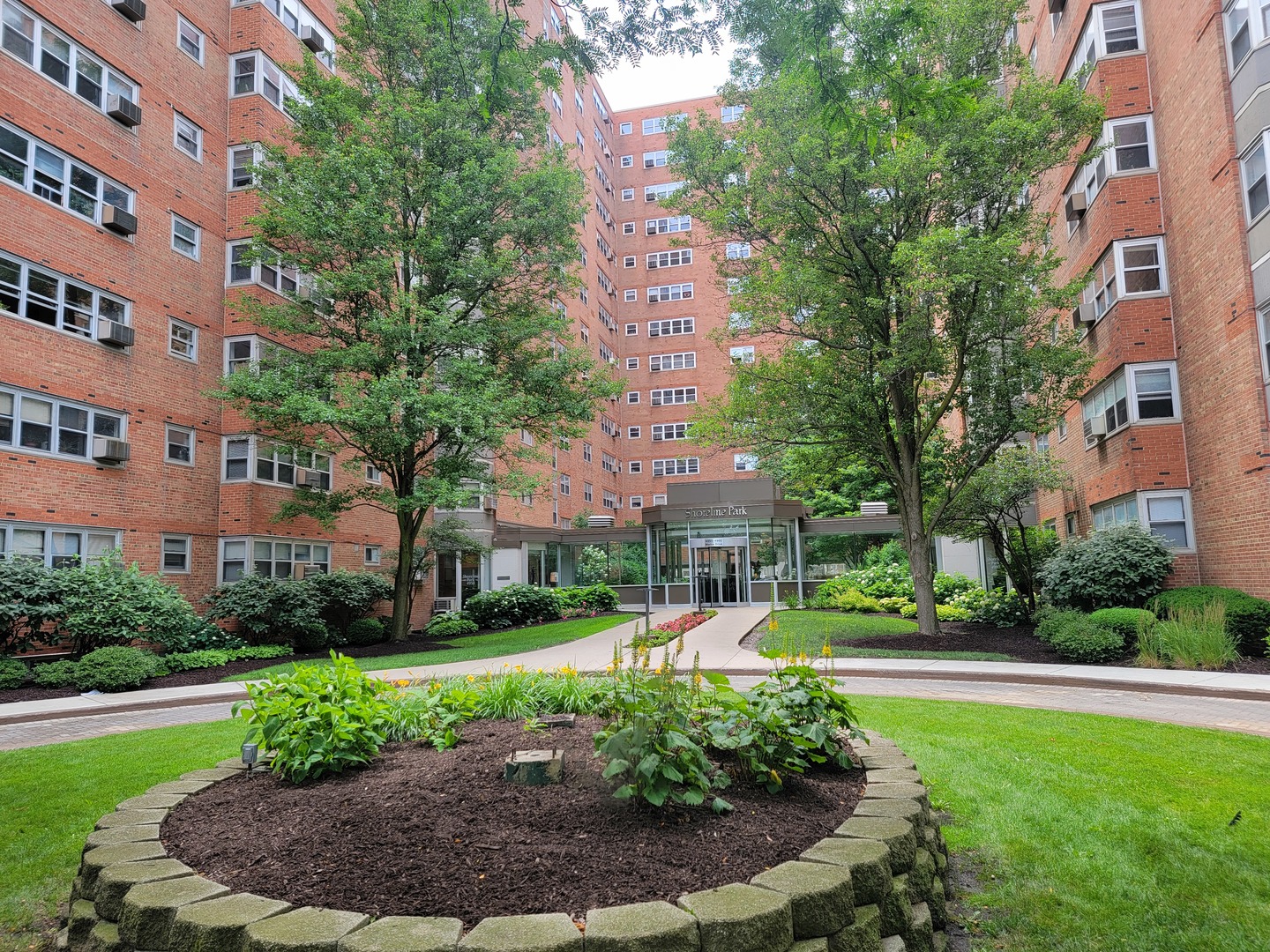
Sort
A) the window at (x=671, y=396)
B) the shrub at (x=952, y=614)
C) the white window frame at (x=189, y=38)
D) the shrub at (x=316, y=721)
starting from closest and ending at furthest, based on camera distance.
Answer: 1. the shrub at (x=316, y=721)
2. the white window frame at (x=189, y=38)
3. the shrub at (x=952, y=614)
4. the window at (x=671, y=396)

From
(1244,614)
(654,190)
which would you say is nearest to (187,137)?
(1244,614)

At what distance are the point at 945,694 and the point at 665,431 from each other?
1740 inches

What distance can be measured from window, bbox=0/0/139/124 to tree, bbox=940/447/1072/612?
21770mm

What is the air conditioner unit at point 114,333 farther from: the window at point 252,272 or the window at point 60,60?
the window at point 60,60

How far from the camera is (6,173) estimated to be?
51.5 feet

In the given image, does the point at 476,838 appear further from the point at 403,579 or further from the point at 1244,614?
the point at 403,579

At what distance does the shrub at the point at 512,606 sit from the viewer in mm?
26141

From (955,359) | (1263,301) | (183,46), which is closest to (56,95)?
(183,46)

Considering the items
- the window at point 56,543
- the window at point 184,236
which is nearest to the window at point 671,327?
the window at point 184,236

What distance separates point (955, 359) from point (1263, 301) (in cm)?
551

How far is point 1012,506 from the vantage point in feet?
62.7

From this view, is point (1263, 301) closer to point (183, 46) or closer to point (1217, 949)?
point (1217, 949)

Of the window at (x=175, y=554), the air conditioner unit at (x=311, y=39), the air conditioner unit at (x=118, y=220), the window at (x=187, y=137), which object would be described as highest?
the air conditioner unit at (x=311, y=39)

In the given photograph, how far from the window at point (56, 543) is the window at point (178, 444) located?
2438mm
